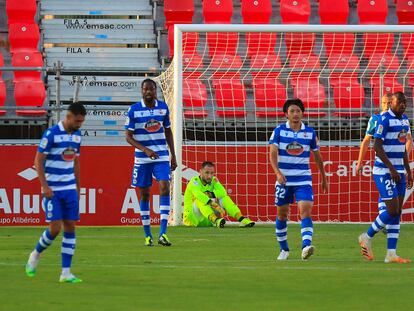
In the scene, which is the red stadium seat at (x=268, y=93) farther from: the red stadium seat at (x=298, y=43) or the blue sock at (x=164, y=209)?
the blue sock at (x=164, y=209)

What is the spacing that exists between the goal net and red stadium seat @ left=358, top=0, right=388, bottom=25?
240 centimetres

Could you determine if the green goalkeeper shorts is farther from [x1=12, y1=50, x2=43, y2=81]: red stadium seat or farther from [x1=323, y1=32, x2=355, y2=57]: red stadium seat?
[x1=12, y1=50, x2=43, y2=81]: red stadium seat

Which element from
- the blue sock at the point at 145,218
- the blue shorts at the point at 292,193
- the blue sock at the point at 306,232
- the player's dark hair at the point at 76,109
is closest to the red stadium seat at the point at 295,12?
the blue sock at the point at 145,218

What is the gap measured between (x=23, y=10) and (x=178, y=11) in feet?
11.0

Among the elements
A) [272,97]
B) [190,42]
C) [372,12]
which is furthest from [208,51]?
[372,12]

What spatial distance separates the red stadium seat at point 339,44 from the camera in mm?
22594

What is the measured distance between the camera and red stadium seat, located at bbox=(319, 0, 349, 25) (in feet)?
84.2

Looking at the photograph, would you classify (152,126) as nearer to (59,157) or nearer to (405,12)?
(59,157)

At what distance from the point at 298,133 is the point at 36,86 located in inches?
468

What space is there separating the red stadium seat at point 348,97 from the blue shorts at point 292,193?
30.4 ft

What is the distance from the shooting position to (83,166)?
19.7m

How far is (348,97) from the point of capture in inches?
858

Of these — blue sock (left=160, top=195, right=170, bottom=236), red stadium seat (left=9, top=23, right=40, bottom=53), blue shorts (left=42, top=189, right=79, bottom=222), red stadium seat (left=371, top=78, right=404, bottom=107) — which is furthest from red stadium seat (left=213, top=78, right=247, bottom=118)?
blue shorts (left=42, top=189, right=79, bottom=222)

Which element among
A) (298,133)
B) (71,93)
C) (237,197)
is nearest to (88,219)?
(237,197)
